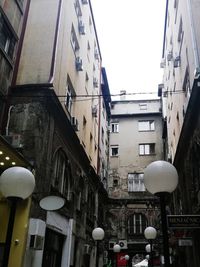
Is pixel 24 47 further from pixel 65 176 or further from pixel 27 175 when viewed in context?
pixel 27 175

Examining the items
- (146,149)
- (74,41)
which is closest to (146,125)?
(146,149)

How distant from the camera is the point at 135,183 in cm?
3158

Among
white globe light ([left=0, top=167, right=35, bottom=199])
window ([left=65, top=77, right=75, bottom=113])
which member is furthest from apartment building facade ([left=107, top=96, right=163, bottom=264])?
white globe light ([left=0, top=167, right=35, bottom=199])

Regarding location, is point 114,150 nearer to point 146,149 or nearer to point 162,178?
point 146,149

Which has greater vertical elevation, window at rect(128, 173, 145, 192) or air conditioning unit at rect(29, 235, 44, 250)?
window at rect(128, 173, 145, 192)

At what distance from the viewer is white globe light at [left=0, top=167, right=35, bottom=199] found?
5637mm

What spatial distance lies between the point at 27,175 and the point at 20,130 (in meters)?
6.35

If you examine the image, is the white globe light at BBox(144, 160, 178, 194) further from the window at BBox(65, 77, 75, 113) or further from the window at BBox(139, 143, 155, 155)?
the window at BBox(139, 143, 155, 155)

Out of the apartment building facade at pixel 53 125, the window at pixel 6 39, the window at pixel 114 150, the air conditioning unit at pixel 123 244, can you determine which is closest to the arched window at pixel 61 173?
the apartment building facade at pixel 53 125

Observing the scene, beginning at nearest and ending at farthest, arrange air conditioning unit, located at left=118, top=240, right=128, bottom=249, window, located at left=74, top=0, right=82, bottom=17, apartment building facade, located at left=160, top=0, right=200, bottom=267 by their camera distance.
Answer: apartment building facade, located at left=160, top=0, right=200, bottom=267, window, located at left=74, top=0, right=82, bottom=17, air conditioning unit, located at left=118, top=240, right=128, bottom=249

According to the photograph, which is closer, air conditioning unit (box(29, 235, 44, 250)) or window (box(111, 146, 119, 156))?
air conditioning unit (box(29, 235, 44, 250))

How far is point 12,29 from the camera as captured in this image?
12734mm

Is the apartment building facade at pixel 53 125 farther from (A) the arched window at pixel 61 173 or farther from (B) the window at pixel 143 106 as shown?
(B) the window at pixel 143 106

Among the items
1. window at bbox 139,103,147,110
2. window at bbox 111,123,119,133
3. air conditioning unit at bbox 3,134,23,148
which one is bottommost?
air conditioning unit at bbox 3,134,23,148
